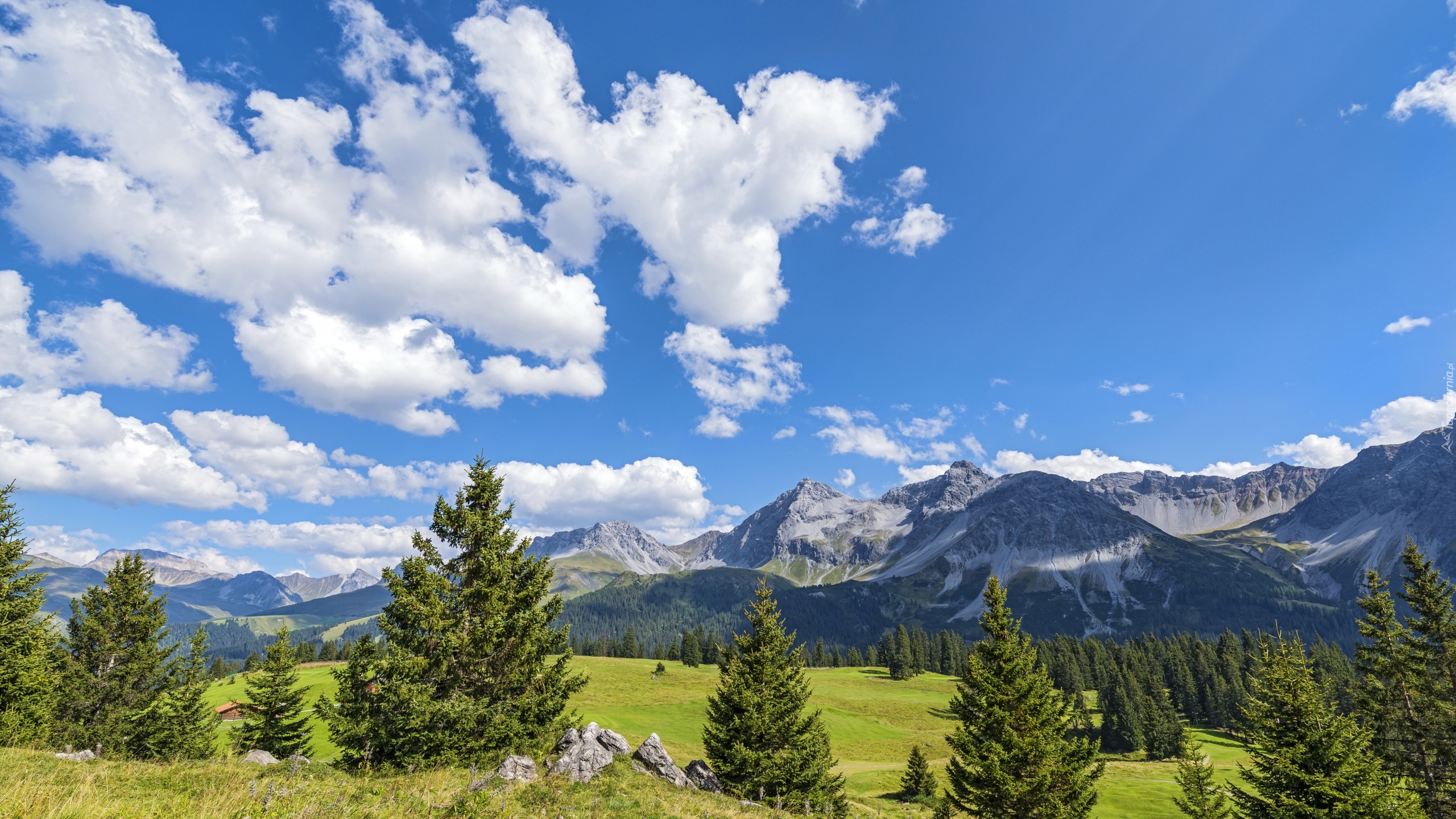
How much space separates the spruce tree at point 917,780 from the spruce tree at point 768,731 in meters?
24.9

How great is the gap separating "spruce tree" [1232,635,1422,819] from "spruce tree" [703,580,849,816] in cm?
1713

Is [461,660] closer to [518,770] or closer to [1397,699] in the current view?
[518,770]

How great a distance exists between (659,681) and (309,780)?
300 ft

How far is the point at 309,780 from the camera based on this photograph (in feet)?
52.2

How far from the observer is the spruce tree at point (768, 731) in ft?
88.2

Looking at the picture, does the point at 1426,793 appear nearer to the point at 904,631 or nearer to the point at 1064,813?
the point at 1064,813

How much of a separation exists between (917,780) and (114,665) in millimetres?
57214

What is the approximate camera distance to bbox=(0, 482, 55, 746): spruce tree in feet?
82.4

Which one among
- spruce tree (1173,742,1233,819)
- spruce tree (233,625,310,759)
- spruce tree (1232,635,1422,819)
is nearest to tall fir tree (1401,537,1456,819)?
spruce tree (1173,742,1233,819)

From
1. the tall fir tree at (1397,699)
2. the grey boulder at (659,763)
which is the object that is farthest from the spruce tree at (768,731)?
the tall fir tree at (1397,699)

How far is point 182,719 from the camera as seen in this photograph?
114ft

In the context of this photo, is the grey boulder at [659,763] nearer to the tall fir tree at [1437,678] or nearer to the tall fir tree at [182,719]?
the tall fir tree at [182,719]

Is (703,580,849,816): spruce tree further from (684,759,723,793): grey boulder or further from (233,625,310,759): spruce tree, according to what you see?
(233,625,310,759): spruce tree

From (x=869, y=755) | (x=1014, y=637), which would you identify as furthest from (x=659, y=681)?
(x=1014, y=637)
